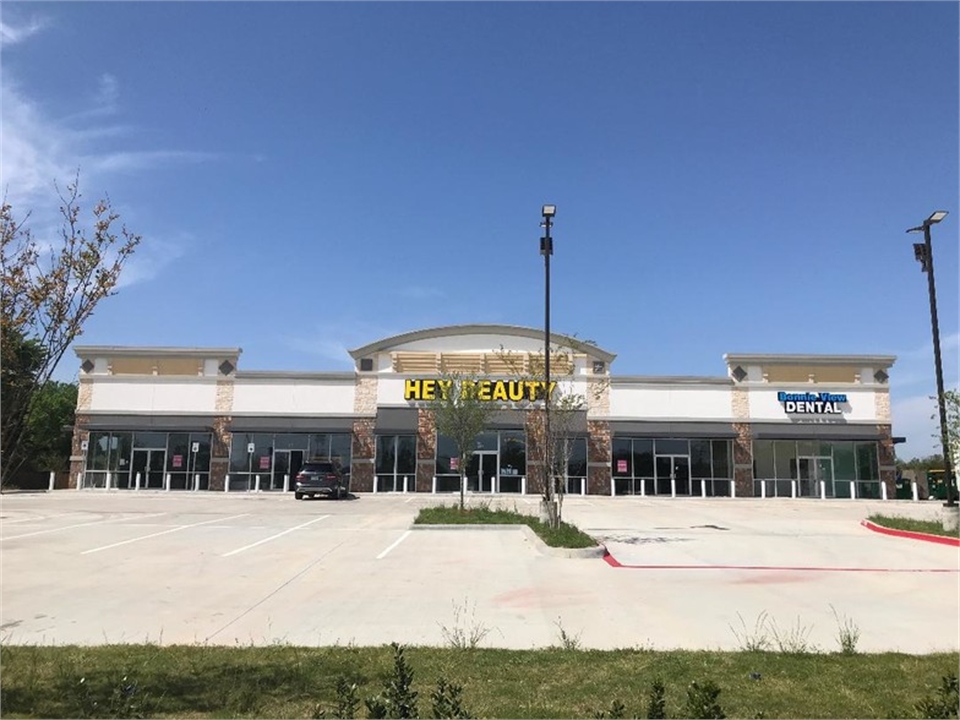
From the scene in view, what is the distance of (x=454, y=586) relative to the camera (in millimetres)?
10602

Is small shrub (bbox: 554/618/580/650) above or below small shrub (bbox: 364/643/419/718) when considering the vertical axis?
below

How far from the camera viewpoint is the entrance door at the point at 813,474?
Result: 39344mm

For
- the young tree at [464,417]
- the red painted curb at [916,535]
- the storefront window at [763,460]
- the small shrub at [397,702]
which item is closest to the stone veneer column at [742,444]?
the storefront window at [763,460]

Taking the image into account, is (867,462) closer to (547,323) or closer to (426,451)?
(426,451)

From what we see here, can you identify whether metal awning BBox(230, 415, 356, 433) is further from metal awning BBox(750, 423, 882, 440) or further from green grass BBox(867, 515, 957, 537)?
green grass BBox(867, 515, 957, 537)

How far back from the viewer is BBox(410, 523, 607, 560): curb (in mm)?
13648

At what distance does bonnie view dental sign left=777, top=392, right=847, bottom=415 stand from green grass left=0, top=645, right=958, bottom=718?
117ft

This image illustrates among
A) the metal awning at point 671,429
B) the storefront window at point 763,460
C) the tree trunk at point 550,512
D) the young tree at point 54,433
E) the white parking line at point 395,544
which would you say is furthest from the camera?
the young tree at point 54,433

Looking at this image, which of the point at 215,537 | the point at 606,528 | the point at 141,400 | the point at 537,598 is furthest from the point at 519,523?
the point at 141,400

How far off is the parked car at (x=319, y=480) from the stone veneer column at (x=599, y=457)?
43.7 ft

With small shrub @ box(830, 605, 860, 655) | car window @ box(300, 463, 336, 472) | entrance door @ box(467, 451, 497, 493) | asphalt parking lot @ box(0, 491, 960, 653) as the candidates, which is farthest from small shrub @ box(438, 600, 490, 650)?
entrance door @ box(467, 451, 497, 493)

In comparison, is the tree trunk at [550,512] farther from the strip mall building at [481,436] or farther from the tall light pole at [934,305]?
the strip mall building at [481,436]

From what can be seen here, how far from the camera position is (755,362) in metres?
40.5

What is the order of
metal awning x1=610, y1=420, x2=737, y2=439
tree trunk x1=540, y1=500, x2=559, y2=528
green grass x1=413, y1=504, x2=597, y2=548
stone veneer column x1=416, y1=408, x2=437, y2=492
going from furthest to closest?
1. metal awning x1=610, y1=420, x2=737, y2=439
2. stone veneer column x1=416, y1=408, x2=437, y2=492
3. tree trunk x1=540, y1=500, x2=559, y2=528
4. green grass x1=413, y1=504, x2=597, y2=548
